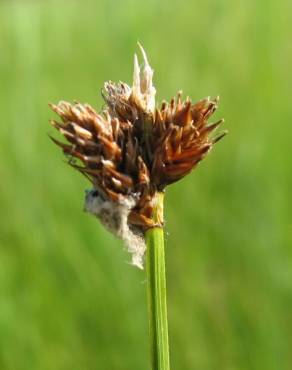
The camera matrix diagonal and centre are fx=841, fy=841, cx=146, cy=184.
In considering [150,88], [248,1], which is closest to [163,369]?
[150,88]

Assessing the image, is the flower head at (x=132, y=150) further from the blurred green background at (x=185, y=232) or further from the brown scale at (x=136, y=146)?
the blurred green background at (x=185, y=232)

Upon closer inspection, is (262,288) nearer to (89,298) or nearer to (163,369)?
(89,298)

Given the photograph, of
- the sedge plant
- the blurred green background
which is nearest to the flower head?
the sedge plant

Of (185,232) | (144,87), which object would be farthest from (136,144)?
(185,232)

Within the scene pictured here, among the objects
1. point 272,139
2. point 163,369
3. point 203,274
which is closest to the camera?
point 163,369

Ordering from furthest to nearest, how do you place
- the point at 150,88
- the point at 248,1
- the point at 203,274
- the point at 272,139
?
the point at 248,1, the point at 272,139, the point at 203,274, the point at 150,88

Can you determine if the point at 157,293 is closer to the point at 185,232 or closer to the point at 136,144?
the point at 136,144
